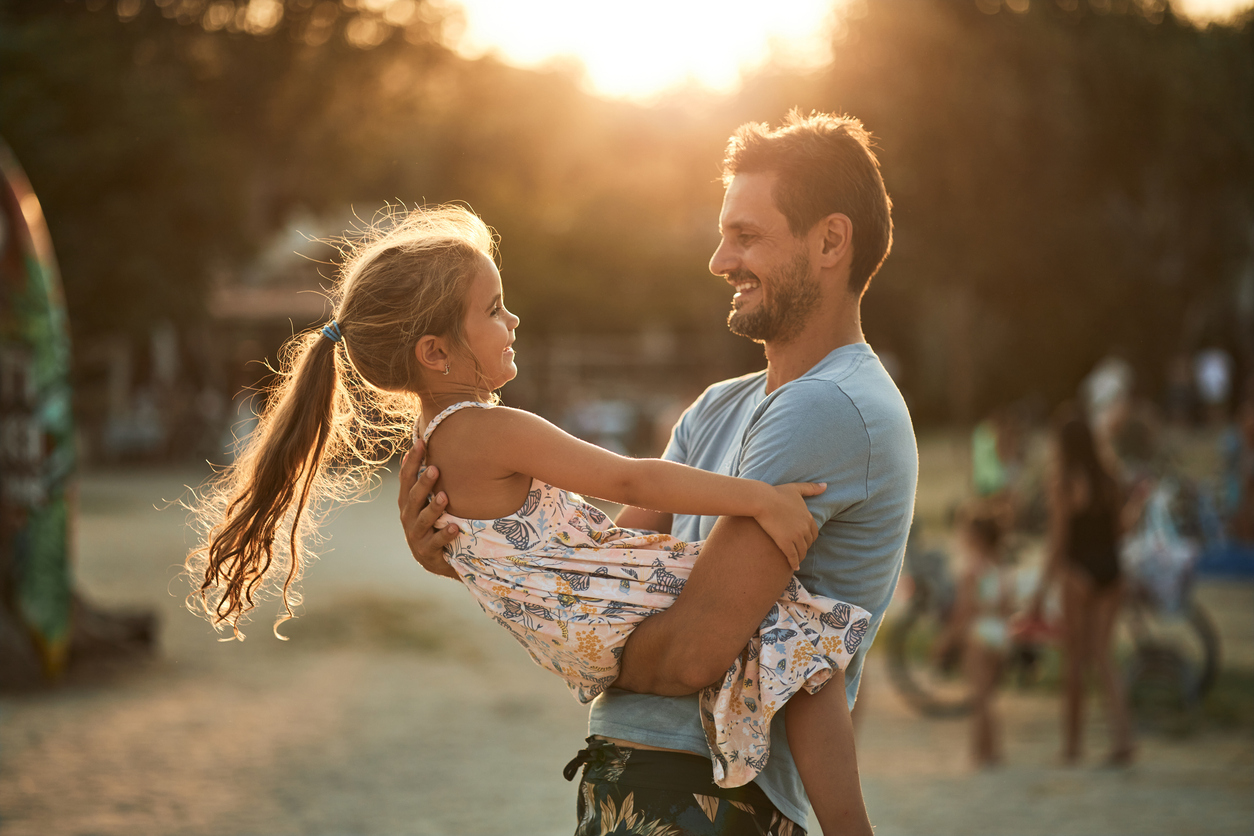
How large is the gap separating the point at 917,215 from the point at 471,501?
11.8 meters

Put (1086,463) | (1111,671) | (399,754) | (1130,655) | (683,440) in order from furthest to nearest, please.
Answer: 1. (1130,655)
2. (399,754)
3. (1086,463)
4. (1111,671)
5. (683,440)

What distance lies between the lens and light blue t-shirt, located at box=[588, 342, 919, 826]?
1997mm

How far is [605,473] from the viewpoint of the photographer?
2.12 metres

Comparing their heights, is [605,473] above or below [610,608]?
above

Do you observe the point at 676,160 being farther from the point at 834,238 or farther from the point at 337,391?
the point at 834,238

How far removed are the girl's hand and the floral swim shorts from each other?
1.50 ft

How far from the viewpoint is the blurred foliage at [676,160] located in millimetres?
12500

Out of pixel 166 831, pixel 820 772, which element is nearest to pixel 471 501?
pixel 820 772

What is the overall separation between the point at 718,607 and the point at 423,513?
0.60m

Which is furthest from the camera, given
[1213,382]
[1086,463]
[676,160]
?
[676,160]

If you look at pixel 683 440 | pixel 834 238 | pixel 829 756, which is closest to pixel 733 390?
pixel 683 440

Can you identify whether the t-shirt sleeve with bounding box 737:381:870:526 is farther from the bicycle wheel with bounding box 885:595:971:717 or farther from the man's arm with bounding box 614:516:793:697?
the bicycle wheel with bounding box 885:595:971:717

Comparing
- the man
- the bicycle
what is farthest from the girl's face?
the bicycle

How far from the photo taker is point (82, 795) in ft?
21.2
